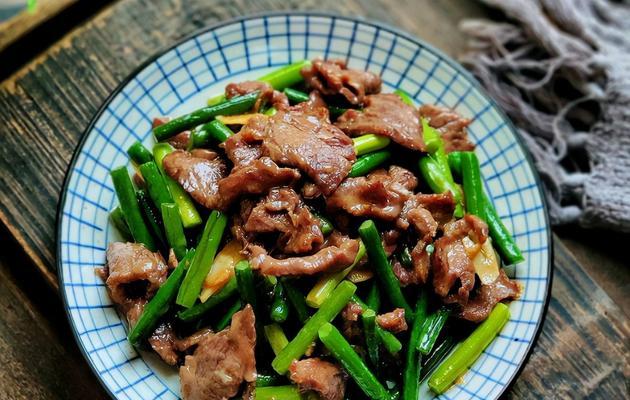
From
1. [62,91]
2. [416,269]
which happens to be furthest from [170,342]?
[62,91]

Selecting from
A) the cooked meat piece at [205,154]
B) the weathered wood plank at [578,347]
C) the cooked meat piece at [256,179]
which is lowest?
the weathered wood plank at [578,347]

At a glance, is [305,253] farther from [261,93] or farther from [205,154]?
[261,93]

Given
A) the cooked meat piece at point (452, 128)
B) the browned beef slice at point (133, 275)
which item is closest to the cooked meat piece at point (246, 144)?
the browned beef slice at point (133, 275)

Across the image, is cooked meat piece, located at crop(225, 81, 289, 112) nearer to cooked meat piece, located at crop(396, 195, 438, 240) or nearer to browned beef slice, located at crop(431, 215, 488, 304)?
cooked meat piece, located at crop(396, 195, 438, 240)

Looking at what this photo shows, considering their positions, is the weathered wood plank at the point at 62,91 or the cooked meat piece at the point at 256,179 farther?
the weathered wood plank at the point at 62,91

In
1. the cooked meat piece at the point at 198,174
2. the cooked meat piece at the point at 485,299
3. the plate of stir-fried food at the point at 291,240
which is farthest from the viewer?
the cooked meat piece at the point at 485,299

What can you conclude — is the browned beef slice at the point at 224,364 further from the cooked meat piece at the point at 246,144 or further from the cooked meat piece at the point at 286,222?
the cooked meat piece at the point at 246,144
